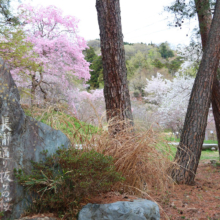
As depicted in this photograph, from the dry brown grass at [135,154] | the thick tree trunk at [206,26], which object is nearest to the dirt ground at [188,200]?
the dry brown grass at [135,154]

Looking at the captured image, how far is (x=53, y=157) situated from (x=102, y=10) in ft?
7.66

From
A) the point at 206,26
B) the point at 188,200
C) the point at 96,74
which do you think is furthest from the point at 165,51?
the point at 188,200

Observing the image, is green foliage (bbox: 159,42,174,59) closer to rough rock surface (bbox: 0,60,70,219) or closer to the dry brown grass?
the dry brown grass

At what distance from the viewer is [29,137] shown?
A: 2.13m

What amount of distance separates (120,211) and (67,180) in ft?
1.73

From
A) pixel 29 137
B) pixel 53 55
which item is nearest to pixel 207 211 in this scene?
pixel 29 137

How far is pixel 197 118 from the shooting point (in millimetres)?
4023

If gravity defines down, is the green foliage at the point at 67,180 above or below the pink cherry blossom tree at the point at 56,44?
below

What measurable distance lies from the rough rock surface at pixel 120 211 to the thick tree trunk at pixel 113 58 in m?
1.56

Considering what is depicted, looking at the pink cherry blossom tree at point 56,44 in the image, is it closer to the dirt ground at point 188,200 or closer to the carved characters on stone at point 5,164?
the dirt ground at point 188,200

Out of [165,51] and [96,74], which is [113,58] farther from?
[165,51]

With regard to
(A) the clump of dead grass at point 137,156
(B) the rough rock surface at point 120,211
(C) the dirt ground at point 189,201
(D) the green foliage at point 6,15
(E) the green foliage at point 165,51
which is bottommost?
(C) the dirt ground at point 189,201

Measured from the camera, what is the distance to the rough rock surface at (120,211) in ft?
6.23

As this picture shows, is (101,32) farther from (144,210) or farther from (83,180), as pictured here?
(144,210)
